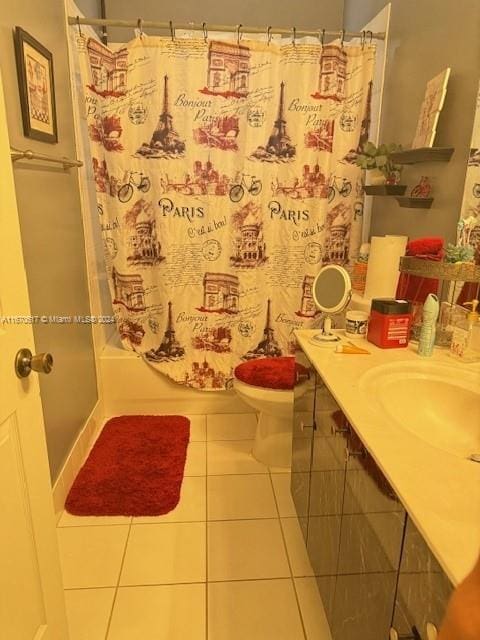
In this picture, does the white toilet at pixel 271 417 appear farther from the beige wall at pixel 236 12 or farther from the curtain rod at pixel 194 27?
the beige wall at pixel 236 12

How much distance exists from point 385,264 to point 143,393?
158 centimetres

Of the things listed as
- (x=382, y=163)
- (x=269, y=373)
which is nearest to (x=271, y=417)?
(x=269, y=373)

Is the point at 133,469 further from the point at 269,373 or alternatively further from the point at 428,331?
the point at 428,331

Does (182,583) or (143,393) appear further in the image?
(143,393)

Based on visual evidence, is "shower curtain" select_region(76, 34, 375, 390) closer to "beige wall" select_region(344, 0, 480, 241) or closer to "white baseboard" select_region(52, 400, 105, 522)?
"beige wall" select_region(344, 0, 480, 241)

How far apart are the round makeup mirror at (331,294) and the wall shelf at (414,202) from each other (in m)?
0.54

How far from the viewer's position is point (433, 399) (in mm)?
1210

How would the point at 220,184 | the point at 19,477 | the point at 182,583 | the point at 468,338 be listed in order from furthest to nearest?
the point at 220,184 < the point at 182,583 < the point at 468,338 < the point at 19,477

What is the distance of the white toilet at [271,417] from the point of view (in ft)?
6.47

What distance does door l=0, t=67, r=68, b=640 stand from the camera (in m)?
0.90

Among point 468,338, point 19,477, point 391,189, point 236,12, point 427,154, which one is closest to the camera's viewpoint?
point 19,477

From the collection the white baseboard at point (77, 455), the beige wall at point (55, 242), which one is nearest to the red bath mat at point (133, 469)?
the white baseboard at point (77, 455)

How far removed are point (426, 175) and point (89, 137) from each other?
1.64 m

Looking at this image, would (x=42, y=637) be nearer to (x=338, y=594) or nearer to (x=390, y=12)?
(x=338, y=594)
